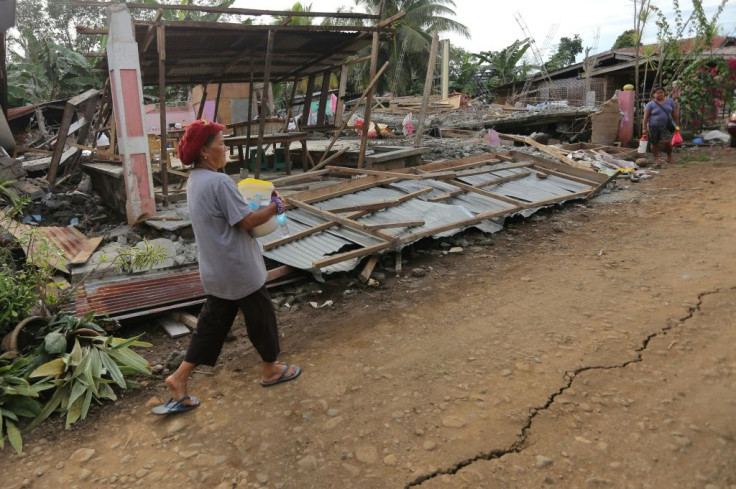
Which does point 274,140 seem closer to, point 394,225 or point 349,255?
point 394,225

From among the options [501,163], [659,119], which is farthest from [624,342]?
[659,119]

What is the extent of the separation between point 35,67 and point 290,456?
21530 millimetres

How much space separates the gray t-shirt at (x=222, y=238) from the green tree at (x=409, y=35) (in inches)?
1089

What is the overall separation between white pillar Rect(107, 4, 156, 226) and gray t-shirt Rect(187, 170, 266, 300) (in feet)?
12.8

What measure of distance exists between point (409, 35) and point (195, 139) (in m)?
28.5

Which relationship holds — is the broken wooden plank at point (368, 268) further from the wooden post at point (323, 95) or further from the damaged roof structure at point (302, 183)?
the wooden post at point (323, 95)

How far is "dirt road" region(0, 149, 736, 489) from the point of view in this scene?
2.36m

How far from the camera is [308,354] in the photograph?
3572 mm

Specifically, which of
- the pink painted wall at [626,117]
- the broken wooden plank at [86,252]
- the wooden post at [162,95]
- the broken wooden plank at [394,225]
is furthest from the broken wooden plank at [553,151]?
the broken wooden plank at [86,252]

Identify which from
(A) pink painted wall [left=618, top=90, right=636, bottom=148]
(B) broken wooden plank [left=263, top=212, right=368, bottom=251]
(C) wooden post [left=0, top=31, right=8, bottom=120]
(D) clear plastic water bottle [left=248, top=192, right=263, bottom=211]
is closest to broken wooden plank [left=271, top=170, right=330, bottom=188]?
(B) broken wooden plank [left=263, top=212, right=368, bottom=251]

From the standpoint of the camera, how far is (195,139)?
2.66 metres

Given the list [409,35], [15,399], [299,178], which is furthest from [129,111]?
[409,35]

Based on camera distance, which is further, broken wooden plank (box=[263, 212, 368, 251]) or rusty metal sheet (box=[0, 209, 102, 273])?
broken wooden plank (box=[263, 212, 368, 251])

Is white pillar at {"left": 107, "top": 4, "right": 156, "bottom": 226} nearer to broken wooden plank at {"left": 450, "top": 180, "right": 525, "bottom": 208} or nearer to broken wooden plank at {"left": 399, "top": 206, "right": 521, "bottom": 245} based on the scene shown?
broken wooden plank at {"left": 399, "top": 206, "right": 521, "bottom": 245}
